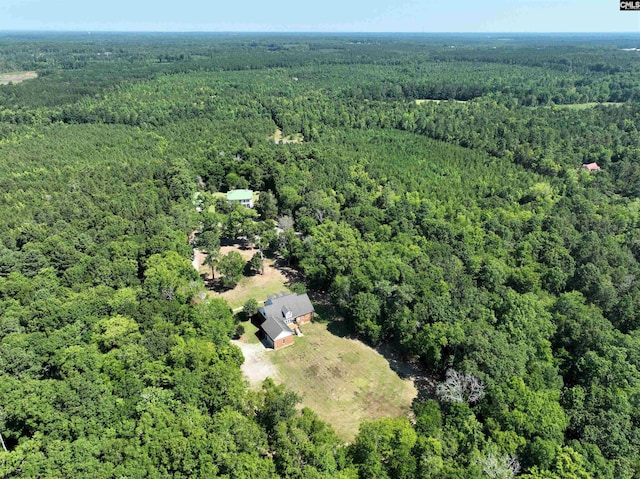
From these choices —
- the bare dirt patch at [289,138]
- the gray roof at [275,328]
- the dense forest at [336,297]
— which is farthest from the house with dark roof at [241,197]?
the bare dirt patch at [289,138]

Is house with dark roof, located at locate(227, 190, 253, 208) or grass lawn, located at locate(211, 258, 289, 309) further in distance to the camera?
house with dark roof, located at locate(227, 190, 253, 208)

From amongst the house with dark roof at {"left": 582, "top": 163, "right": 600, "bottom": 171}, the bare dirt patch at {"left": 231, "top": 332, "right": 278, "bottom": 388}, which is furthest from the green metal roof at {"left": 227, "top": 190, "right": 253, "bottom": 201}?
the house with dark roof at {"left": 582, "top": 163, "right": 600, "bottom": 171}

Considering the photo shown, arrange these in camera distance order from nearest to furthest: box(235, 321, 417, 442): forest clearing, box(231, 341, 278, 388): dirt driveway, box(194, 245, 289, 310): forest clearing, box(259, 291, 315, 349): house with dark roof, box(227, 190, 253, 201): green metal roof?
1. box(235, 321, 417, 442): forest clearing
2. box(231, 341, 278, 388): dirt driveway
3. box(259, 291, 315, 349): house with dark roof
4. box(194, 245, 289, 310): forest clearing
5. box(227, 190, 253, 201): green metal roof

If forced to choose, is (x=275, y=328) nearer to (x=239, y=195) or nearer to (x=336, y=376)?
(x=336, y=376)


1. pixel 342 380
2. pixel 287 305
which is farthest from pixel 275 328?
pixel 342 380

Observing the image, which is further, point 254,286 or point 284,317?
point 254,286

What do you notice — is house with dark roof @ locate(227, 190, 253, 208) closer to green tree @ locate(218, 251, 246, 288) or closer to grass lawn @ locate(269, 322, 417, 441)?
green tree @ locate(218, 251, 246, 288)

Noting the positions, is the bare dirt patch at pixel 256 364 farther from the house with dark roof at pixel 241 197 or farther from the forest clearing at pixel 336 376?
the house with dark roof at pixel 241 197
